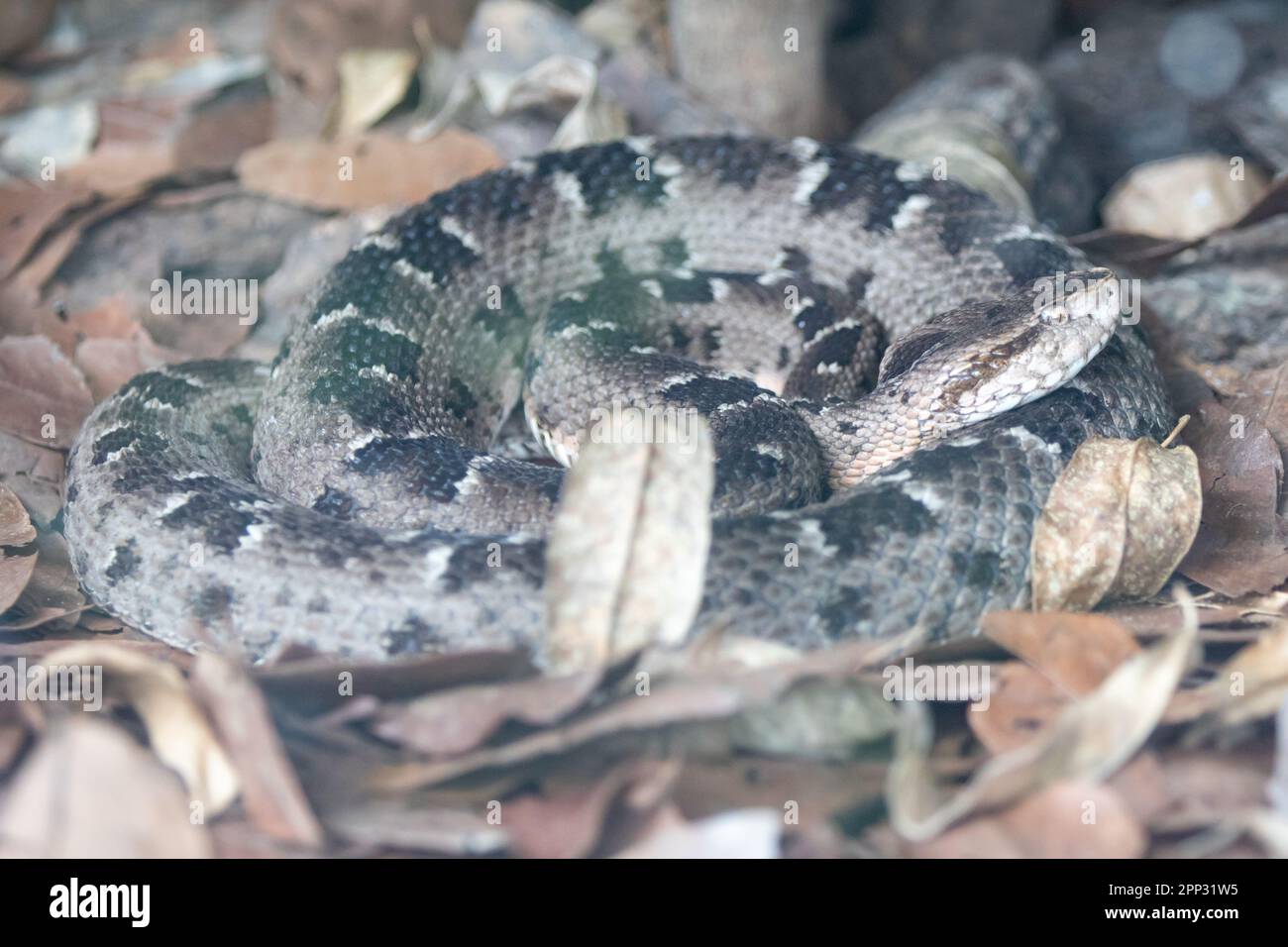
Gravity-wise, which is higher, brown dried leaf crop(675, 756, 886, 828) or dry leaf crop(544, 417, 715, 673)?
dry leaf crop(544, 417, 715, 673)

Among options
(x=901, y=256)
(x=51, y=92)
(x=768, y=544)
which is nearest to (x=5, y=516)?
(x=768, y=544)

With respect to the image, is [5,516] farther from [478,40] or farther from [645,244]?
[478,40]

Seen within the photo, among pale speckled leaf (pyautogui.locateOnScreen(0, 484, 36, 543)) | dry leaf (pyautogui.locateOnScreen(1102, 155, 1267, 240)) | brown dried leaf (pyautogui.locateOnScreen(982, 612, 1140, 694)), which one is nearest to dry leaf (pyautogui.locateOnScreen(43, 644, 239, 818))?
pale speckled leaf (pyautogui.locateOnScreen(0, 484, 36, 543))

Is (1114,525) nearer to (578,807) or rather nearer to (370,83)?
(578,807)

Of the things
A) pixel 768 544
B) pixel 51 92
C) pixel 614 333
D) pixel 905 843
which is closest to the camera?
pixel 905 843

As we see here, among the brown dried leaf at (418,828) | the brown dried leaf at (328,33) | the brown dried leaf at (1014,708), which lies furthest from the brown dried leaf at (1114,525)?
the brown dried leaf at (328,33)

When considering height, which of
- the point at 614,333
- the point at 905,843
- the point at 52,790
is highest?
the point at 614,333

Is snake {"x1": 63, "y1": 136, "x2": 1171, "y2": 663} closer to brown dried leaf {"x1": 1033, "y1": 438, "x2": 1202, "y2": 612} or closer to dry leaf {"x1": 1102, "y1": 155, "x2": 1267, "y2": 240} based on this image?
brown dried leaf {"x1": 1033, "y1": 438, "x2": 1202, "y2": 612}
